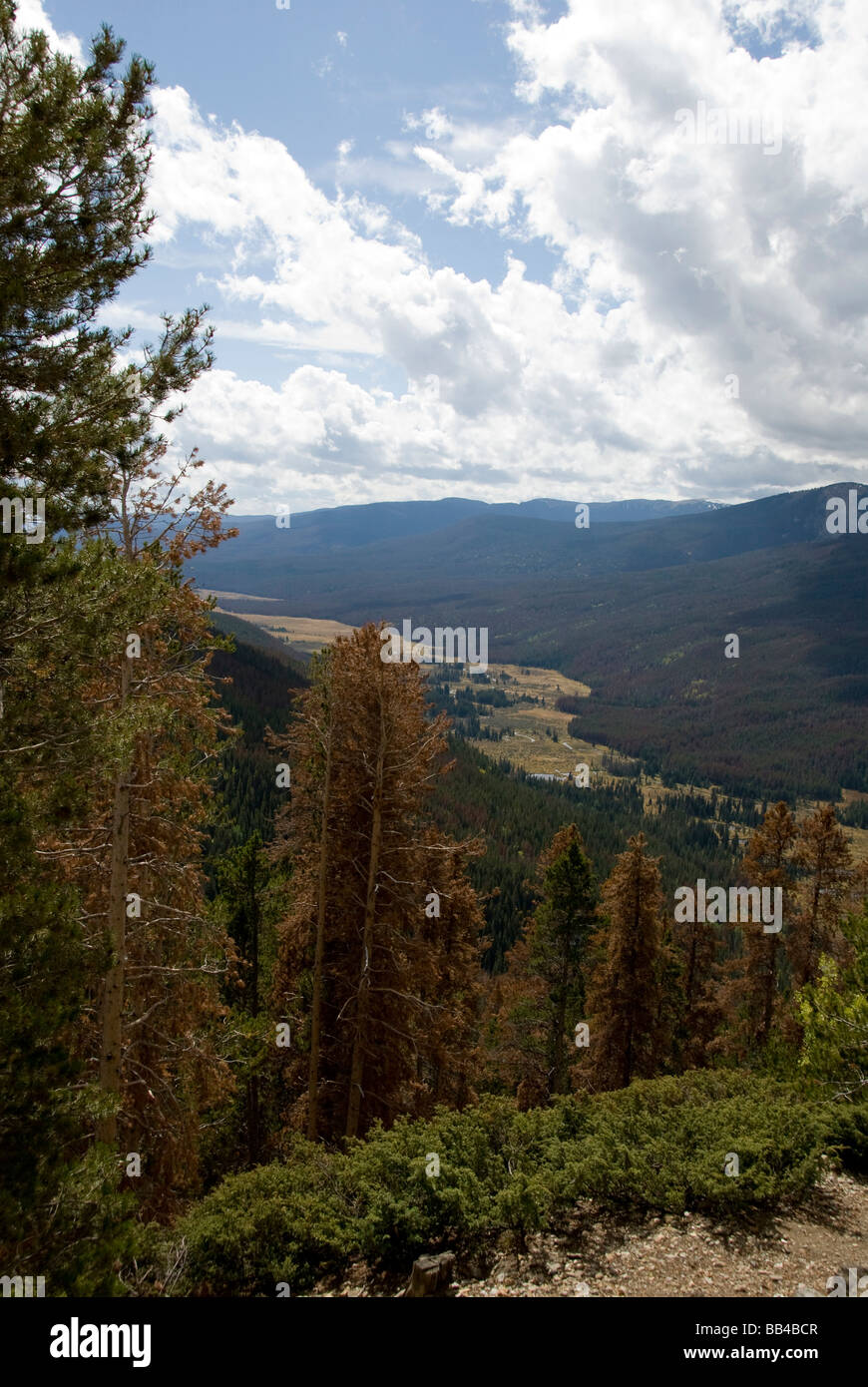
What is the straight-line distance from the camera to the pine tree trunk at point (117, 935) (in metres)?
9.29

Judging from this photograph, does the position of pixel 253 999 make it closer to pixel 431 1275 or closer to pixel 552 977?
pixel 552 977

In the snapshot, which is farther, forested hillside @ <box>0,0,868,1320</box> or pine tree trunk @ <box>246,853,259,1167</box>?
pine tree trunk @ <box>246,853,259,1167</box>

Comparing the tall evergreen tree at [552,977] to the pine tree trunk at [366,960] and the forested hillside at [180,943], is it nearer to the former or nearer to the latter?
the forested hillside at [180,943]

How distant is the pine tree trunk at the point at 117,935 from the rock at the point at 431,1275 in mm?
4430

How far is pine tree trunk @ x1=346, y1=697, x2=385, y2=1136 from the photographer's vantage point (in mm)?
13695

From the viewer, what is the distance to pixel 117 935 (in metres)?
9.28

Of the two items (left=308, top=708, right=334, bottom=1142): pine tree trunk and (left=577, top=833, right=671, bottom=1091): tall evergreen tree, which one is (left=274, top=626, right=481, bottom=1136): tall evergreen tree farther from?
(left=577, top=833, right=671, bottom=1091): tall evergreen tree

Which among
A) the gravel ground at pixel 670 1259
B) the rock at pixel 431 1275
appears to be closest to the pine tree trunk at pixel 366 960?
the gravel ground at pixel 670 1259

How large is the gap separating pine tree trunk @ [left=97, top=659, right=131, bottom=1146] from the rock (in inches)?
174

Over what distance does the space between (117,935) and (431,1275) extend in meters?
5.59

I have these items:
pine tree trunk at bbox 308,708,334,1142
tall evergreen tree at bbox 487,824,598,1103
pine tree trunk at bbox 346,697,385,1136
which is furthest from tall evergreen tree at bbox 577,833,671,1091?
pine tree trunk at bbox 308,708,334,1142
